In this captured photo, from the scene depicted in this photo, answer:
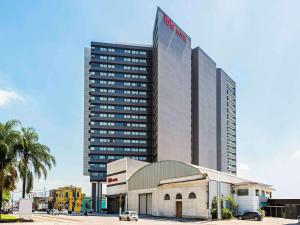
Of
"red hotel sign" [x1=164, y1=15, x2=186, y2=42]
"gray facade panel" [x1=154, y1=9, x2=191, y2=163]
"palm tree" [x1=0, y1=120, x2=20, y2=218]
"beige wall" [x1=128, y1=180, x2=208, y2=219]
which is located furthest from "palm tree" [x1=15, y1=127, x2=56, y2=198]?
"red hotel sign" [x1=164, y1=15, x2=186, y2=42]

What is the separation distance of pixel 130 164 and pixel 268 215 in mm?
38749

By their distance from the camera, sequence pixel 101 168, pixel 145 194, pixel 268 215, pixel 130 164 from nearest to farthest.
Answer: pixel 268 215, pixel 145 194, pixel 130 164, pixel 101 168

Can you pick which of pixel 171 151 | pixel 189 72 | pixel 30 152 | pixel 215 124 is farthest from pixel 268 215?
pixel 215 124

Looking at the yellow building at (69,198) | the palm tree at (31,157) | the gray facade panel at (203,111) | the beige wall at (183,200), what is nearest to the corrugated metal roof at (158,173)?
the beige wall at (183,200)

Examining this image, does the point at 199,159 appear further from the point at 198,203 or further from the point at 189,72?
the point at 198,203

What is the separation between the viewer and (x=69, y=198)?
16150 cm

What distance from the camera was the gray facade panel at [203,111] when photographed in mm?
162700

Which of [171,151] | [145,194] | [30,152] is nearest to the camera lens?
[30,152]

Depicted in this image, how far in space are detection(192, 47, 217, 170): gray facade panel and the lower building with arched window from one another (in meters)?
79.9

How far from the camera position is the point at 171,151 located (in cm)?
14488

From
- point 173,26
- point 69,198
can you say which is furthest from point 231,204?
point 69,198

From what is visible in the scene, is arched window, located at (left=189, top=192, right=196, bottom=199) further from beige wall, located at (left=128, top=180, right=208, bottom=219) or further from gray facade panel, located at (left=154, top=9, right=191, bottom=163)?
gray facade panel, located at (left=154, top=9, right=191, bottom=163)

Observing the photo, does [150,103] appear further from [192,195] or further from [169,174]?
[192,195]

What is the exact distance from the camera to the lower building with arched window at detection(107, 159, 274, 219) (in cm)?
6233
